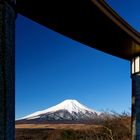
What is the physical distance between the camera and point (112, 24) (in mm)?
10656

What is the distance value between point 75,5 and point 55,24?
1.42 m

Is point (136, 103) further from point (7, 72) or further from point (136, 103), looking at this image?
point (7, 72)

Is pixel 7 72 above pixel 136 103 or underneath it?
above

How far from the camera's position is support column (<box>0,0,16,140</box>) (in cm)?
618

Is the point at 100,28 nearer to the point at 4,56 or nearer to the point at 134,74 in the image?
the point at 134,74

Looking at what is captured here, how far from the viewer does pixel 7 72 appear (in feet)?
20.9

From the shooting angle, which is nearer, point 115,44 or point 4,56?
point 4,56

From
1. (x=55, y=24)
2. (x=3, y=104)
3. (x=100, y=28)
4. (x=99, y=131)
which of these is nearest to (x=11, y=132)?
(x=3, y=104)

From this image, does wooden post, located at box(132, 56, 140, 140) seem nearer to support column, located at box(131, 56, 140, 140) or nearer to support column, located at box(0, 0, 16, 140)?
support column, located at box(131, 56, 140, 140)

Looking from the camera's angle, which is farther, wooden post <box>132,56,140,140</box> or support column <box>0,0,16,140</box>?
wooden post <box>132,56,140,140</box>

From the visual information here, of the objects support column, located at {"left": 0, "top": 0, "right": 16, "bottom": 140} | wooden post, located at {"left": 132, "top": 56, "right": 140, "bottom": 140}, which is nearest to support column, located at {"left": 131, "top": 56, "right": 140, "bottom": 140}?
wooden post, located at {"left": 132, "top": 56, "right": 140, "bottom": 140}

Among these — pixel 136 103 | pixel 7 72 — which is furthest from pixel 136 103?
pixel 7 72

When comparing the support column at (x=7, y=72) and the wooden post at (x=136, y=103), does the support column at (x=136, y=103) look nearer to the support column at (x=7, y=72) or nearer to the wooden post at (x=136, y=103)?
the wooden post at (x=136, y=103)

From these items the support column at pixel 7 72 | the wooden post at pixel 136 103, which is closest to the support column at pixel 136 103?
the wooden post at pixel 136 103
